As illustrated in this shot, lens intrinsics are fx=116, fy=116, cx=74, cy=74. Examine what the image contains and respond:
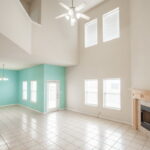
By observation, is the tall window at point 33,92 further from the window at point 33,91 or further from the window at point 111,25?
the window at point 111,25

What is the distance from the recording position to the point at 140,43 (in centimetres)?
404

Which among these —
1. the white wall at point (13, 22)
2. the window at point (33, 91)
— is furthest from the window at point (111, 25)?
the window at point (33, 91)

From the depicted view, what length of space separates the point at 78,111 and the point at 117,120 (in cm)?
247

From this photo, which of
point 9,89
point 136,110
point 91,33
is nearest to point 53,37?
point 91,33

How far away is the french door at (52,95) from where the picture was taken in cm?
702

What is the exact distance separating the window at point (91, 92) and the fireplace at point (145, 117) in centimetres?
239

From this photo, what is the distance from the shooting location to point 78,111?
7.01 m

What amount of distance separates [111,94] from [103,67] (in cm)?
137

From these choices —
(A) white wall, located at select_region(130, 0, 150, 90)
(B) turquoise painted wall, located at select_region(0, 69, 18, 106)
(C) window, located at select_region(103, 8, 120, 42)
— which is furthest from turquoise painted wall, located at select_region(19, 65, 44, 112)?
(A) white wall, located at select_region(130, 0, 150, 90)

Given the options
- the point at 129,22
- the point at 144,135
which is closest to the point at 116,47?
the point at 129,22

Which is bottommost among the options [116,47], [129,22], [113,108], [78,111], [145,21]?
[78,111]

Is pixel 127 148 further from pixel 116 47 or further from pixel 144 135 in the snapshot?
pixel 116 47

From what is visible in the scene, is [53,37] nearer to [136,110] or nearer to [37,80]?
[37,80]

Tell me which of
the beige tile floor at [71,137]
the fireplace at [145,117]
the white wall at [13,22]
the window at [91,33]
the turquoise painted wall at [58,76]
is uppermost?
the window at [91,33]
